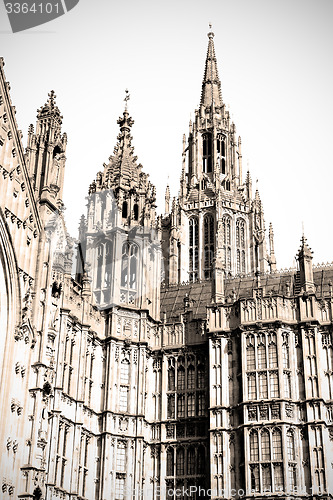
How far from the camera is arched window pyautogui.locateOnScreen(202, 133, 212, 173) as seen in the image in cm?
8888

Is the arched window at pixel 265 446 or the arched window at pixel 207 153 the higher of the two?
Result: the arched window at pixel 207 153

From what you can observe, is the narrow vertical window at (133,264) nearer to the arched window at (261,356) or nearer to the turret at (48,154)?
the arched window at (261,356)

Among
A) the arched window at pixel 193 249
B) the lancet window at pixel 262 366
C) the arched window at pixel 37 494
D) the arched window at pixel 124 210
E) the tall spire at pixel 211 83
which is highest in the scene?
the tall spire at pixel 211 83

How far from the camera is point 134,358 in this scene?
4978 centimetres

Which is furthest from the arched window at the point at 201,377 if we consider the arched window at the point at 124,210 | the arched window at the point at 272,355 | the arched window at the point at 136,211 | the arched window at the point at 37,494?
the arched window at the point at 37,494

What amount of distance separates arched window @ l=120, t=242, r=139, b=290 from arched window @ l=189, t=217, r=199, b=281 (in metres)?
29.1

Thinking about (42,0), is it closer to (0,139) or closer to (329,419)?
(0,139)

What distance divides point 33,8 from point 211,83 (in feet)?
197

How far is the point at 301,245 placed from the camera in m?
51.3

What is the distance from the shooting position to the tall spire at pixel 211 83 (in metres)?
93.8

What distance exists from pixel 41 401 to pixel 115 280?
1452cm

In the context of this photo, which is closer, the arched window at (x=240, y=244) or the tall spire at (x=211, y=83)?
the arched window at (x=240, y=244)

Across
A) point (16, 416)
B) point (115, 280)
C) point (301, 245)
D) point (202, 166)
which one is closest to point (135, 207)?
point (115, 280)

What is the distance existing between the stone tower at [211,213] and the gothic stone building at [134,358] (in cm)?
2288
